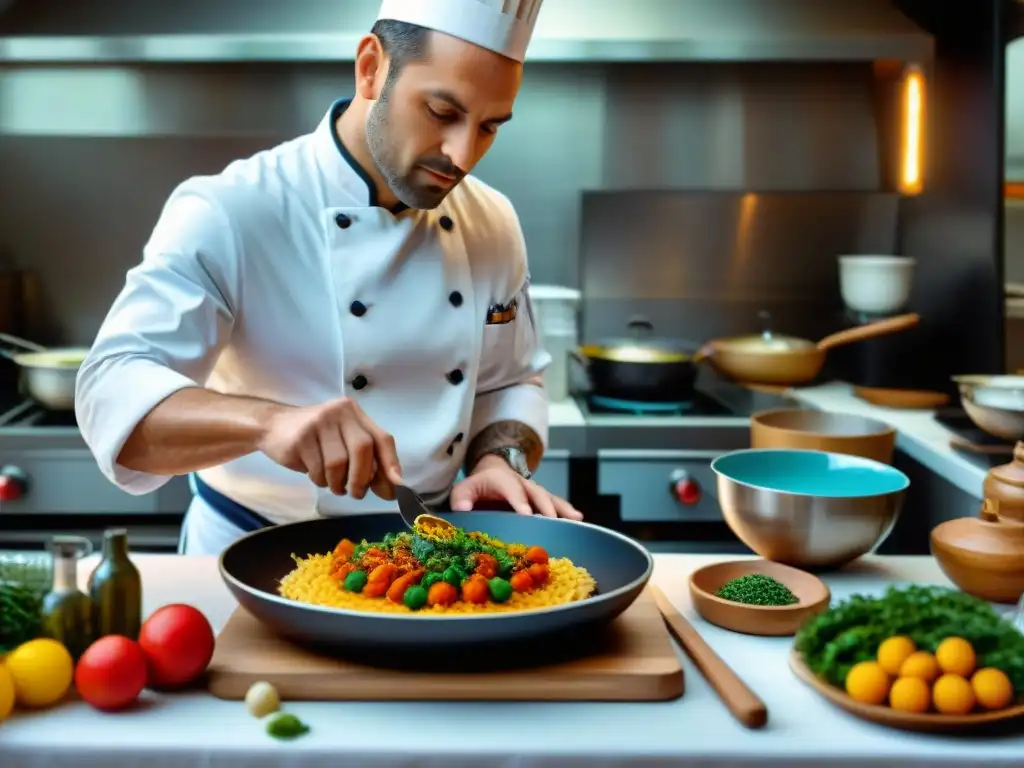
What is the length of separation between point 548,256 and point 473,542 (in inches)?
94.0

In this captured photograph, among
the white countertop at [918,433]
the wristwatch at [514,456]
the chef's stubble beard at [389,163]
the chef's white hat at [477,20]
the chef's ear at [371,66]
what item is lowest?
the white countertop at [918,433]

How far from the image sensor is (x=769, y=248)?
3725 mm

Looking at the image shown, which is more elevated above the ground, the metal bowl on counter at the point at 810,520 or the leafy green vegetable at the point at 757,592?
the metal bowl on counter at the point at 810,520

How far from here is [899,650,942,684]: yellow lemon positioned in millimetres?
1146

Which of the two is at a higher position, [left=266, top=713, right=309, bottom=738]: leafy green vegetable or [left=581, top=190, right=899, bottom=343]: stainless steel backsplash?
[left=581, top=190, right=899, bottom=343]: stainless steel backsplash

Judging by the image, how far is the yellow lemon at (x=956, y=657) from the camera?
3.77ft

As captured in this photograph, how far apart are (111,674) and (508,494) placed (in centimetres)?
72

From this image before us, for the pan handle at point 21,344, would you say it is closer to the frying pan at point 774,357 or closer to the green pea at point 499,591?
the frying pan at point 774,357

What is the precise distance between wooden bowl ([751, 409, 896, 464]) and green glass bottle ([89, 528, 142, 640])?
1.22m

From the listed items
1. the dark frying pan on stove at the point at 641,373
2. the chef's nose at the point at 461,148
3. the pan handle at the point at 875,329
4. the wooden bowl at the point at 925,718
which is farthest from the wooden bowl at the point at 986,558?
the pan handle at the point at 875,329

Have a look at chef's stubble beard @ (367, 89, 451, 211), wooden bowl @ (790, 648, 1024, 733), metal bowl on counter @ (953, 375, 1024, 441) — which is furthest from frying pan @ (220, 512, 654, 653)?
metal bowl on counter @ (953, 375, 1024, 441)

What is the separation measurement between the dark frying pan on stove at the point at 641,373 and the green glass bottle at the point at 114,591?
2.07 meters

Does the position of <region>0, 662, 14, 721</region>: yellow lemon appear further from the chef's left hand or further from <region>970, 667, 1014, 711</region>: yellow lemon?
the chef's left hand

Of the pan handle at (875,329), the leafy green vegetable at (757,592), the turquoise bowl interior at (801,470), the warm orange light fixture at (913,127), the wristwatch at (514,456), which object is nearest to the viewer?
the leafy green vegetable at (757,592)
